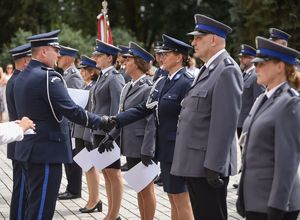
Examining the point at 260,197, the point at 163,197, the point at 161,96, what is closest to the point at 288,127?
the point at 260,197

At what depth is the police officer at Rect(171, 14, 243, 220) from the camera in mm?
5160

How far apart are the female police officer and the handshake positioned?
0.43 metres

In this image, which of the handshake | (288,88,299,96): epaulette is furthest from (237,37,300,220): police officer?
the handshake

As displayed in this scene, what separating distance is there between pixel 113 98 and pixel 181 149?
267cm

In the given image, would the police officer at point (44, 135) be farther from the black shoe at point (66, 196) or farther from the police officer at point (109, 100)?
the black shoe at point (66, 196)

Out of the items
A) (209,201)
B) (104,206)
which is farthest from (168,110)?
(104,206)

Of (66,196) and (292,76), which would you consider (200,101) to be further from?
(66,196)

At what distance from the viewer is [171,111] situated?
21.0 feet

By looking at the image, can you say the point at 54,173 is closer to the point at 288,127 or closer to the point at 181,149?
the point at 181,149

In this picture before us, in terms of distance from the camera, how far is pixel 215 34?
5.54m

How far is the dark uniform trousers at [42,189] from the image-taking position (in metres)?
6.04

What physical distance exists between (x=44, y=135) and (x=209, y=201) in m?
1.70

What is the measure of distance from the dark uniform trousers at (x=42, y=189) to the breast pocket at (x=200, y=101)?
60.3 inches

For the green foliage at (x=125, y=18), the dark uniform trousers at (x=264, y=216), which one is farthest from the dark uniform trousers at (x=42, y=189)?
the green foliage at (x=125, y=18)
